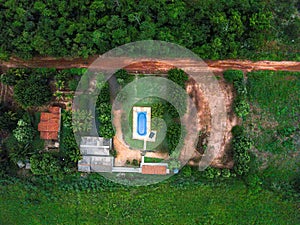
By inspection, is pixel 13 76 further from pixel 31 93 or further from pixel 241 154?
pixel 241 154

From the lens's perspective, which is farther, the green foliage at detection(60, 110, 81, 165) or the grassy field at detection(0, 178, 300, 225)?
the green foliage at detection(60, 110, 81, 165)

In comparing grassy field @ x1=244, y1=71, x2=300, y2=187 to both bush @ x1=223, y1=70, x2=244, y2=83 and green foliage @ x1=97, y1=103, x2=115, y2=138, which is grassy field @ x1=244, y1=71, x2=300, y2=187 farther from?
green foliage @ x1=97, y1=103, x2=115, y2=138

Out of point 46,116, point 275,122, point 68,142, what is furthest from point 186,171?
point 46,116

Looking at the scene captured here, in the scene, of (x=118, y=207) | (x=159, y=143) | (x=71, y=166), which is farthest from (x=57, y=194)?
(x=159, y=143)

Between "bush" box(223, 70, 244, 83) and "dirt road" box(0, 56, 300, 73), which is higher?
"dirt road" box(0, 56, 300, 73)

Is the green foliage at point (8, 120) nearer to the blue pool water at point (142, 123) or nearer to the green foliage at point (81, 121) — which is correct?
the green foliage at point (81, 121)

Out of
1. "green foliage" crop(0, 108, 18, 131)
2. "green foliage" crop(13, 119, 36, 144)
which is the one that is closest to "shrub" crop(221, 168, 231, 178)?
"green foliage" crop(13, 119, 36, 144)

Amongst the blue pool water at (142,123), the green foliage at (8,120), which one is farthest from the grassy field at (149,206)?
the blue pool water at (142,123)
